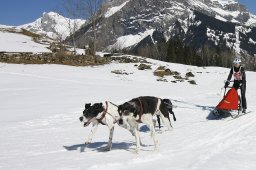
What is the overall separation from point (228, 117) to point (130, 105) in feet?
19.8

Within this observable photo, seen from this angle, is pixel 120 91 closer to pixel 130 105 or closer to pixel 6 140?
pixel 6 140

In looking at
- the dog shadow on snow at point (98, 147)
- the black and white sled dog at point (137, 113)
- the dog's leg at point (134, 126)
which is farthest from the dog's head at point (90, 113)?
the dog shadow on snow at point (98, 147)

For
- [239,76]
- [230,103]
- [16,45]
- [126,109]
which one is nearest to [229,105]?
[230,103]

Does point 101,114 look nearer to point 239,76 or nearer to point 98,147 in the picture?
point 98,147

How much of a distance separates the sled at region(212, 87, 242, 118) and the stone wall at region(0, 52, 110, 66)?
85.0 feet

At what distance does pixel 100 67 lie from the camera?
39031mm

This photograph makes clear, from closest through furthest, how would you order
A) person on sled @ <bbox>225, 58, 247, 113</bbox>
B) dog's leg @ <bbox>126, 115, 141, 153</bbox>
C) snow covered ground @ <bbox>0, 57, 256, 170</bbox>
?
1. snow covered ground @ <bbox>0, 57, 256, 170</bbox>
2. dog's leg @ <bbox>126, 115, 141, 153</bbox>
3. person on sled @ <bbox>225, 58, 247, 113</bbox>

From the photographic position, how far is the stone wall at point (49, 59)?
123 feet

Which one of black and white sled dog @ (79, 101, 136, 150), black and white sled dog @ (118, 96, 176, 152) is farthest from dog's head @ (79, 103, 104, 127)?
black and white sled dog @ (118, 96, 176, 152)

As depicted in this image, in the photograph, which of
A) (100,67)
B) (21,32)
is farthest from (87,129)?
(21,32)

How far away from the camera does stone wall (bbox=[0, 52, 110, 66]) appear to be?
123ft

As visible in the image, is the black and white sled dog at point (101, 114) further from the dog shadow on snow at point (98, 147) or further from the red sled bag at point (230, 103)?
the red sled bag at point (230, 103)

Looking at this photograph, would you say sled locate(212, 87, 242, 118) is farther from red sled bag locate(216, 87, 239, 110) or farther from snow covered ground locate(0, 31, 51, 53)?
snow covered ground locate(0, 31, 51, 53)

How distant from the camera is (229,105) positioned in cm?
1416
